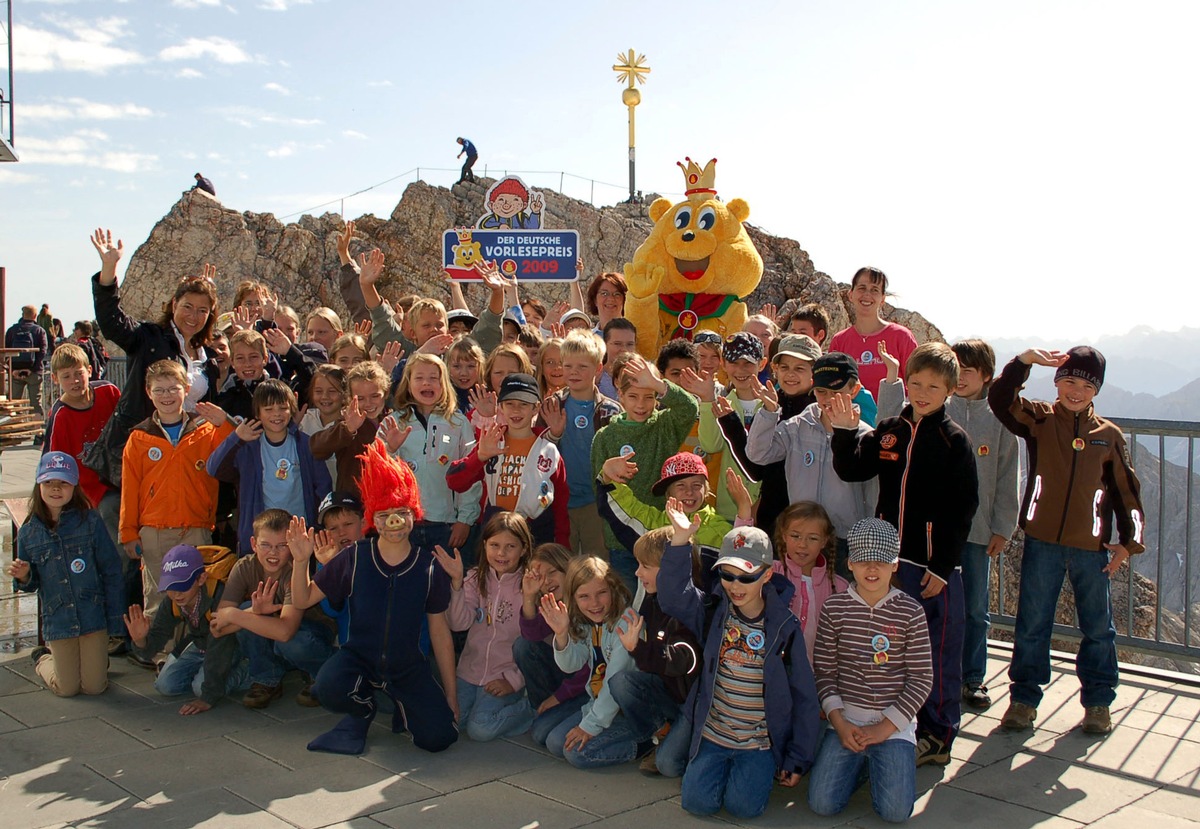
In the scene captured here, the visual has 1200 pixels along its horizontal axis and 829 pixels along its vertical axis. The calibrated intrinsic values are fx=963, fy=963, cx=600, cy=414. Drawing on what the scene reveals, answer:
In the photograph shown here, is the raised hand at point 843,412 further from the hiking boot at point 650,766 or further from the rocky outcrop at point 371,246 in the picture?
the rocky outcrop at point 371,246

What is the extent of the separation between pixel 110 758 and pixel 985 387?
4317mm

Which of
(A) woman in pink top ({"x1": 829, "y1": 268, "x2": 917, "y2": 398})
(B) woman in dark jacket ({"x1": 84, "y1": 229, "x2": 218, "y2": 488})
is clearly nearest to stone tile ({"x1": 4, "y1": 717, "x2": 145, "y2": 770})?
(B) woman in dark jacket ({"x1": 84, "y1": 229, "x2": 218, "y2": 488})

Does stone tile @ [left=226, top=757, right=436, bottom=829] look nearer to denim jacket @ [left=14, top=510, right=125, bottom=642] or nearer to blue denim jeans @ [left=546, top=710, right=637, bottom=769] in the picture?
blue denim jeans @ [left=546, top=710, right=637, bottom=769]

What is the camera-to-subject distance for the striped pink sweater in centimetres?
374

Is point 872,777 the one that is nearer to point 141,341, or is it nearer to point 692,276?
point 141,341

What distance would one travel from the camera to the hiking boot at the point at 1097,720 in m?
4.24

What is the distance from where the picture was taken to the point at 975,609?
15.1 feet

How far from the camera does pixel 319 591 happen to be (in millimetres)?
4449

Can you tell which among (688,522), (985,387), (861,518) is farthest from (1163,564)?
(688,522)

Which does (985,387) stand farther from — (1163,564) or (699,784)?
(699,784)

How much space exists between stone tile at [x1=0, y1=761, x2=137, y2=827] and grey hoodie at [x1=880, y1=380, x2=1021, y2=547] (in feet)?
11.9

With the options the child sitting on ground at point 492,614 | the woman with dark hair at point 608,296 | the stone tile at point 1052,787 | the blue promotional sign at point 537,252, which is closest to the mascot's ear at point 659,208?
the woman with dark hair at point 608,296

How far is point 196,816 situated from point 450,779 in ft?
3.07

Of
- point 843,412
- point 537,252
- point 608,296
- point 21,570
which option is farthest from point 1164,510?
point 537,252
